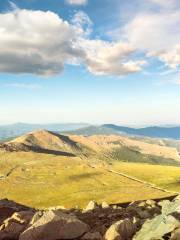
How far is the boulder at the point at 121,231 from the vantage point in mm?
36141

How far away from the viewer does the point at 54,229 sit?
37.5 metres

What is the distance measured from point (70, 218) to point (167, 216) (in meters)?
9.89

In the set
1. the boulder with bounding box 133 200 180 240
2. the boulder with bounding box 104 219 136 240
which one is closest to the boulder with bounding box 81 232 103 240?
the boulder with bounding box 104 219 136 240

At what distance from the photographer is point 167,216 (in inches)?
1474

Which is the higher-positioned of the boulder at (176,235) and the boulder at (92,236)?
the boulder at (176,235)

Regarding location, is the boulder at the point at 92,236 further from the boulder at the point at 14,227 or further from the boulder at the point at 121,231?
the boulder at the point at 14,227

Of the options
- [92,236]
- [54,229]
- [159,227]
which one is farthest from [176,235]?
[54,229]

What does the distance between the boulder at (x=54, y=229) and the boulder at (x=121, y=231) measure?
3457 mm

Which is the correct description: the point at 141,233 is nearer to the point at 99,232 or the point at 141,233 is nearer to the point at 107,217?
the point at 99,232

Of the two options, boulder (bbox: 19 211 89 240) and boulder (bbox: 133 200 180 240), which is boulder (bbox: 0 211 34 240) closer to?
boulder (bbox: 19 211 89 240)

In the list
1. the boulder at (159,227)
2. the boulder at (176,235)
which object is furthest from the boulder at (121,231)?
the boulder at (176,235)

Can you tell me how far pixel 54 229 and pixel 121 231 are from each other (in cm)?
664

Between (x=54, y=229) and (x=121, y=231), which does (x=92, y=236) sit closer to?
(x=121, y=231)

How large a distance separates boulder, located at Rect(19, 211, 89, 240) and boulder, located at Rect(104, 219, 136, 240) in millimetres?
3457
